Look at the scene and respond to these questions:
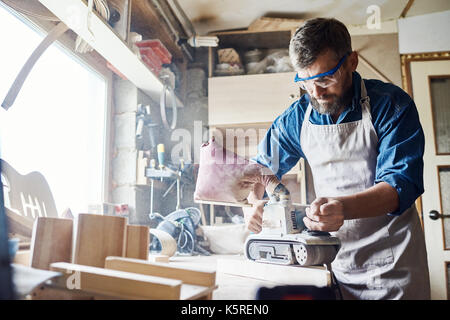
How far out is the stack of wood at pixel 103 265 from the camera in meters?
0.43

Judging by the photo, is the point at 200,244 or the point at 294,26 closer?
the point at 200,244

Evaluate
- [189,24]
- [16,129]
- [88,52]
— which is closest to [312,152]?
[16,129]

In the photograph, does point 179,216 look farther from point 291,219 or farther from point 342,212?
point 342,212

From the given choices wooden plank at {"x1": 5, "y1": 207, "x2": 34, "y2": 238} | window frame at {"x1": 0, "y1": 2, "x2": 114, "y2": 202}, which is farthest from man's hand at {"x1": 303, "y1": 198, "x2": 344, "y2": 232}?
window frame at {"x1": 0, "y1": 2, "x2": 114, "y2": 202}

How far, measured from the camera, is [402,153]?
0.78 m

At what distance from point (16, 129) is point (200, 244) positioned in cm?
93

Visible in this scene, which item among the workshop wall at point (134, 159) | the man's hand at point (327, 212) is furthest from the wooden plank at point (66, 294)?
the workshop wall at point (134, 159)

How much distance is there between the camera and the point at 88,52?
1572 millimetres

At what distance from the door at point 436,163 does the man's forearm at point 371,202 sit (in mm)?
1594

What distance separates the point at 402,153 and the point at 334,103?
24cm

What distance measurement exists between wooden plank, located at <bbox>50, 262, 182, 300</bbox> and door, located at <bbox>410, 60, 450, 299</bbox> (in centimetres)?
208

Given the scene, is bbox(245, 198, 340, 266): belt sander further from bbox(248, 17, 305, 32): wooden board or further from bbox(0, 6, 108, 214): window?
bbox(248, 17, 305, 32): wooden board

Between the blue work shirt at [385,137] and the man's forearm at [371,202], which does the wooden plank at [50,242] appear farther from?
the blue work shirt at [385,137]
